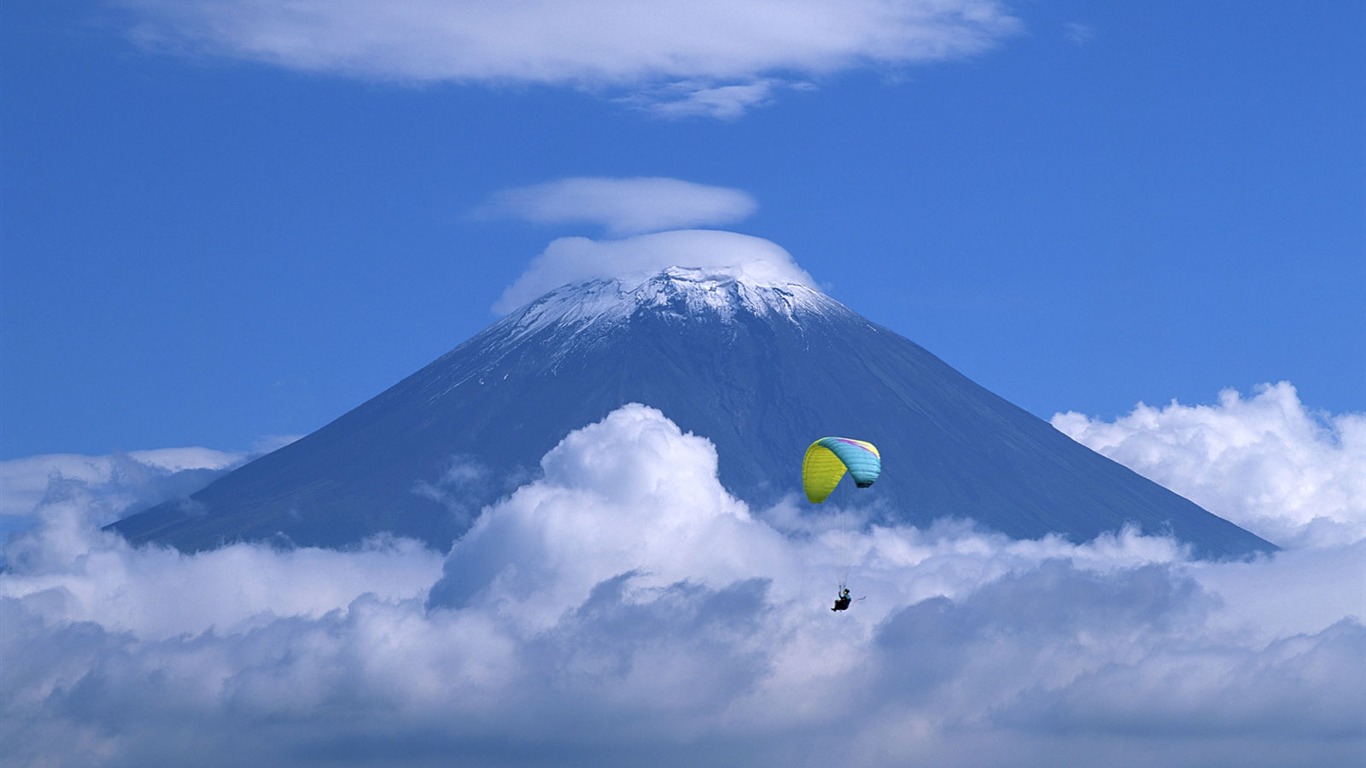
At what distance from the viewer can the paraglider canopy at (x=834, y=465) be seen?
105m

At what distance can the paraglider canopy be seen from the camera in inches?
4146

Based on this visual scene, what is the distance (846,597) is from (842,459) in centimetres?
808

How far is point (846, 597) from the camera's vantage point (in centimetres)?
10075

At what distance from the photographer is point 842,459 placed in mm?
106125

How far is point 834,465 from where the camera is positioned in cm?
10931

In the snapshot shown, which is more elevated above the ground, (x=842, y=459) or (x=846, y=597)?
(x=842, y=459)
